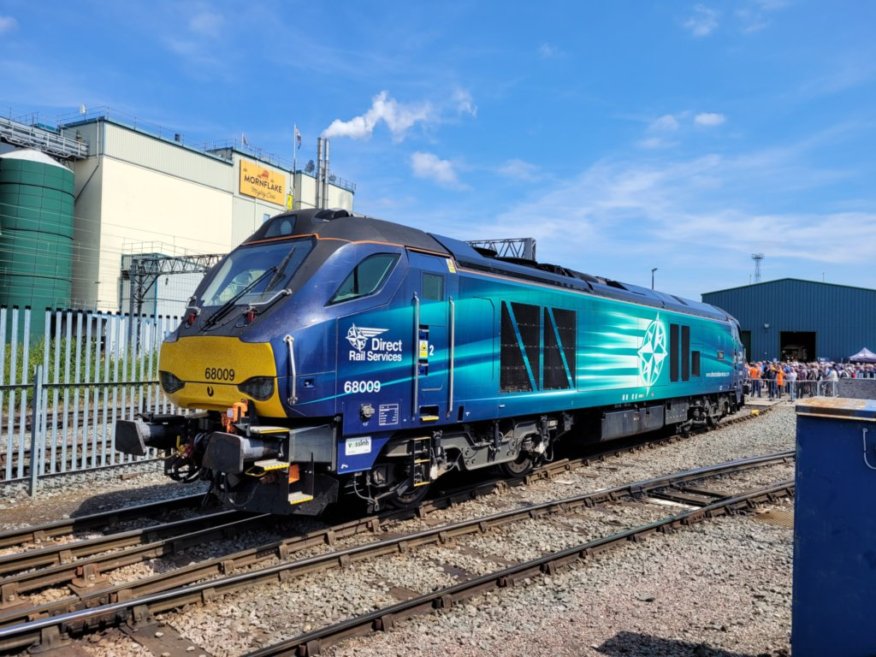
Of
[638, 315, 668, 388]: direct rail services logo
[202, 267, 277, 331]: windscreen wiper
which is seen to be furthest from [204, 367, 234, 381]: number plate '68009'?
[638, 315, 668, 388]: direct rail services logo

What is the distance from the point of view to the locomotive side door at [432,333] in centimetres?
736

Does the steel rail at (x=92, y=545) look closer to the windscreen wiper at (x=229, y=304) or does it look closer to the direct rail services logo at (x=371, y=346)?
the windscreen wiper at (x=229, y=304)

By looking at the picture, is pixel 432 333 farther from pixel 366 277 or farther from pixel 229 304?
pixel 229 304

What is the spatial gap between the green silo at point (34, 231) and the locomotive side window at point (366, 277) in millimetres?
32531

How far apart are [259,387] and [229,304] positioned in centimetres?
122

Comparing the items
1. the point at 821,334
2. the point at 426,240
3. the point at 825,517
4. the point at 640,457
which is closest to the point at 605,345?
the point at 640,457

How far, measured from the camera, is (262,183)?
46375 millimetres

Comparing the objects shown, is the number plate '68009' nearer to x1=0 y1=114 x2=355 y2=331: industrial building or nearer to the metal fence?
the metal fence

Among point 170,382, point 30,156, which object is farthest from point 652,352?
point 30,156

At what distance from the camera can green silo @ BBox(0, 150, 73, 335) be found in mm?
33219

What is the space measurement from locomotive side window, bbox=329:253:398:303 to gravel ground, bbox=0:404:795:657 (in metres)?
2.79

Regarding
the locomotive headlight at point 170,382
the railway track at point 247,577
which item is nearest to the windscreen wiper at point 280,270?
the locomotive headlight at point 170,382

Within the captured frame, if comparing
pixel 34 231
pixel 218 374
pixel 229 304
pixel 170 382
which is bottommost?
pixel 170 382

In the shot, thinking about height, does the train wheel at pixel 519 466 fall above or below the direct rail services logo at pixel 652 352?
below
